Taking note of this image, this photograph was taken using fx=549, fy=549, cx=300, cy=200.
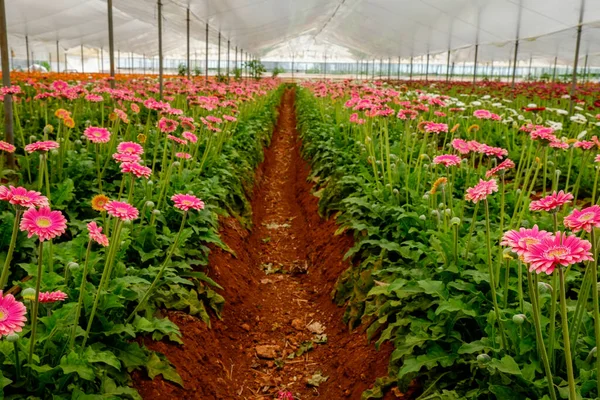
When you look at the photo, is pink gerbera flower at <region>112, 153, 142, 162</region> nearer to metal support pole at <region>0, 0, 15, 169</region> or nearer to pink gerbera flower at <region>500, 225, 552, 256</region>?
pink gerbera flower at <region>500, 225, 552, 256</region>

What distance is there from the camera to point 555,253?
125cm

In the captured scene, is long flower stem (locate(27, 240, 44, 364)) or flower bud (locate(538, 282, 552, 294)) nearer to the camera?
long flower stem (locate(27, 240, 44, 364))

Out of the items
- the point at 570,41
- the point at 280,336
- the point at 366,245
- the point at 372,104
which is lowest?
the point at 280,336

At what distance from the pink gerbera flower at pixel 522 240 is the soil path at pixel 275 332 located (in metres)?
1.48

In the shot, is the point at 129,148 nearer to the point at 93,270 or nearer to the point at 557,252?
the point at 93,270

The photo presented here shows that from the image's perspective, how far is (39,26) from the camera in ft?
65.1

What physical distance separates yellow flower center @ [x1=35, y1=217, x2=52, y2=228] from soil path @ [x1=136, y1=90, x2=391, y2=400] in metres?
1.02

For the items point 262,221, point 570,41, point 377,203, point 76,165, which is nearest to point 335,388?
A: point 377,203

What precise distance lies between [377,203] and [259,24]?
15.3 meters

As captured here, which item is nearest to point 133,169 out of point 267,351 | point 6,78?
point 267,351

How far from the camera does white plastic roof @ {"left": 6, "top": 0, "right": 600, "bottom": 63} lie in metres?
12.0

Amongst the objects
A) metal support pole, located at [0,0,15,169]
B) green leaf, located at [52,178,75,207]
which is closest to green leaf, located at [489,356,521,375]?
green leaf, located at [52,178,75,207]

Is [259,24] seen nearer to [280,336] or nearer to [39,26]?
[39,26]

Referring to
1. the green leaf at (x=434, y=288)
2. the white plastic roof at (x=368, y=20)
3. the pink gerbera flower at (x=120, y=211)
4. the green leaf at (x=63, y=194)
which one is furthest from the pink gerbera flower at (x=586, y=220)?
the white plastic roof at (x=368, y=20)
